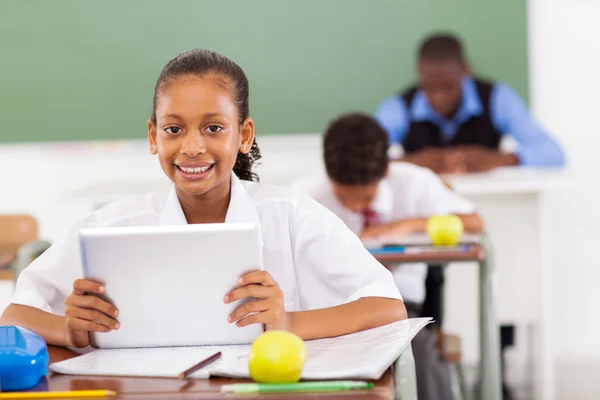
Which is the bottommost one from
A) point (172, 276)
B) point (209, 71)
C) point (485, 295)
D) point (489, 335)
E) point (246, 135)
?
point (489, 335)

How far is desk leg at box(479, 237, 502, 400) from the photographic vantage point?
286 cm

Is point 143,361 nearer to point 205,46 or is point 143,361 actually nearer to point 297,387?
point 297,387

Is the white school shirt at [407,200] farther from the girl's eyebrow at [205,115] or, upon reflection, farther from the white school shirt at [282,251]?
the girl's eyebrow at [205,115]

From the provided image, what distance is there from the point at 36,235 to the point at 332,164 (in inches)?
38.5

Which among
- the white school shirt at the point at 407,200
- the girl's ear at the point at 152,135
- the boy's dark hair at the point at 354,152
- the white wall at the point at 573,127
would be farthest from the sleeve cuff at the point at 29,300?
the white wall at the point at 573,127

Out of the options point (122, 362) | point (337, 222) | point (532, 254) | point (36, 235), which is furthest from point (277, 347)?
point (532, 254)

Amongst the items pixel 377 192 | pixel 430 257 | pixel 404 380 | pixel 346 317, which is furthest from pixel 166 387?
pixel 377 192

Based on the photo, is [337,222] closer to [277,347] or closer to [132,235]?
[132,235]

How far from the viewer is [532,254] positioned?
4.47 m

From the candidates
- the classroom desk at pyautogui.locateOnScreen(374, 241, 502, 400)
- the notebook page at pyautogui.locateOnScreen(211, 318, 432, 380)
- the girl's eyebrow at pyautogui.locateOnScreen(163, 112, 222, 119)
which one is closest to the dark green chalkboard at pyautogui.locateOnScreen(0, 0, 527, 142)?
the classroom desk at pyautogui.locateOnScreen(374, 241, 502, 400)

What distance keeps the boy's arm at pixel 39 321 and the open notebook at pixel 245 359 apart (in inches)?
4.1

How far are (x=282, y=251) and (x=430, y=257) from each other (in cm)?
113

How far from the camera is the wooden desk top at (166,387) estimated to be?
3.66 ft

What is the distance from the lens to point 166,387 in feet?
3.91
